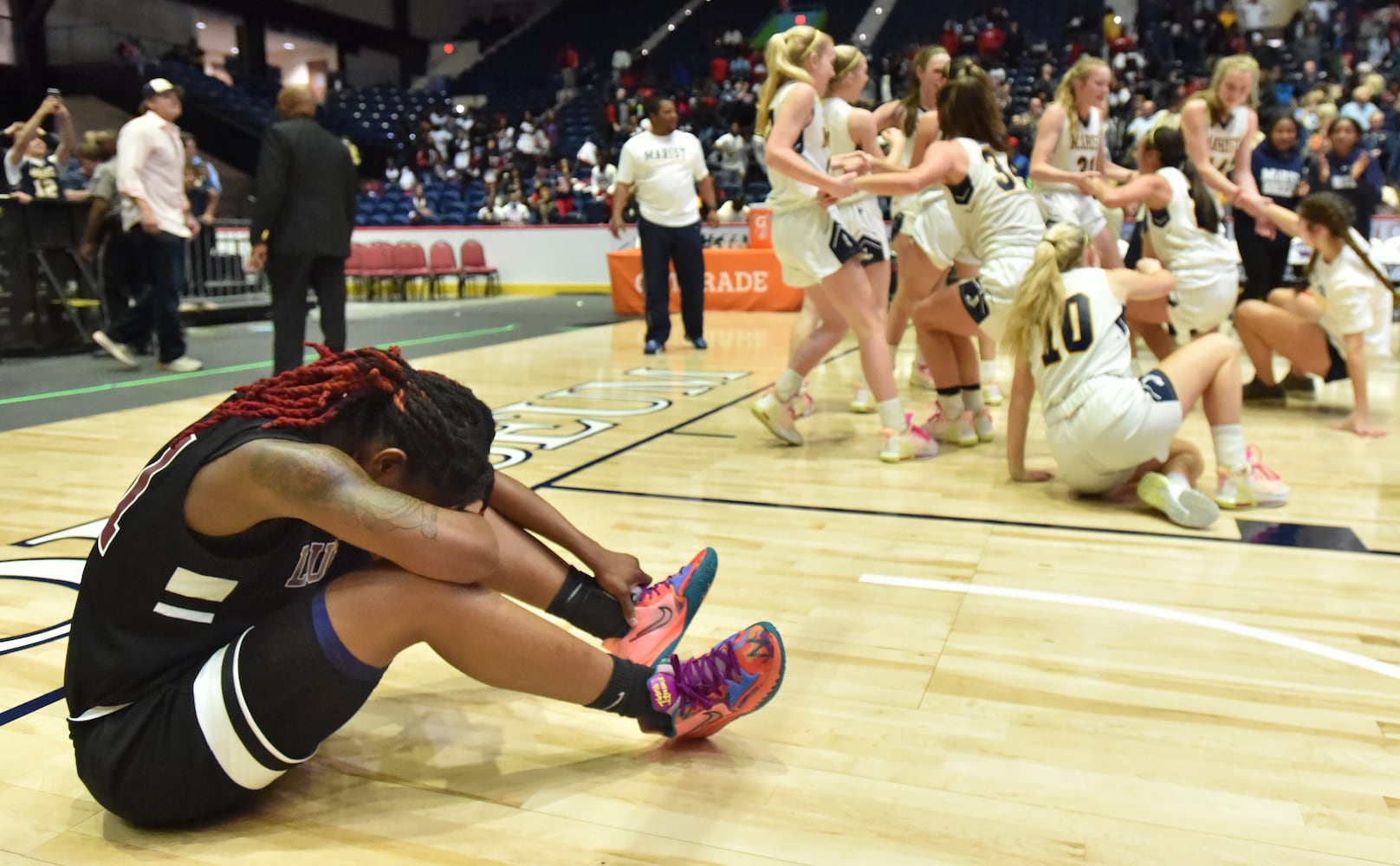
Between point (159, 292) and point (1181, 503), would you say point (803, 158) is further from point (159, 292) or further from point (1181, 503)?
point (159, 292)

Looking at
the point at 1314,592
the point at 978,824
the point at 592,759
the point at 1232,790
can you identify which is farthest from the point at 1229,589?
the point at 592,759

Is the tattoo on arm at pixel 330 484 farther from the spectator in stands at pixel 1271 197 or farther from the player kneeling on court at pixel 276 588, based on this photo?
the spectator in stands at pixel 1271 197

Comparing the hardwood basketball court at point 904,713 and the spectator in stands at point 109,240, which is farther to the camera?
the spectator in stands at point 109,240

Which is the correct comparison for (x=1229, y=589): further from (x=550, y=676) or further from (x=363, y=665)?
(x=363, y=665)

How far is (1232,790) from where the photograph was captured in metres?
1.64

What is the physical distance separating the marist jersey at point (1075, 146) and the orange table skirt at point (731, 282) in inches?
194

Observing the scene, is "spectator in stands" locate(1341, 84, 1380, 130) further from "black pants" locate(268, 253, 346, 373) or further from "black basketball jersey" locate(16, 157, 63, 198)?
"black basketball jersey" locate(16, 157, 63, 198)

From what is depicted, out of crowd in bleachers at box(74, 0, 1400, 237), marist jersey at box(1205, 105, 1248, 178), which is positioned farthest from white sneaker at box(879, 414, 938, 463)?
crowd in bleachers at box(74, 0, 1400, 237)

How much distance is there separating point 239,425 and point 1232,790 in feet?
5.11

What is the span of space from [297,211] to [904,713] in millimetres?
4190

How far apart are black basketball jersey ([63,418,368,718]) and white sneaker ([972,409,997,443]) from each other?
10.5ft

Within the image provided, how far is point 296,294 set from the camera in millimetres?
5180

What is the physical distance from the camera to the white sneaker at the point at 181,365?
21.7 ft

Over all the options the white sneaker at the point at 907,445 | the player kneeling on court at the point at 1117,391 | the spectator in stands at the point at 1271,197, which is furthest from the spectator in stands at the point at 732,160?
the player kneeling on court at the point at 1117,391
